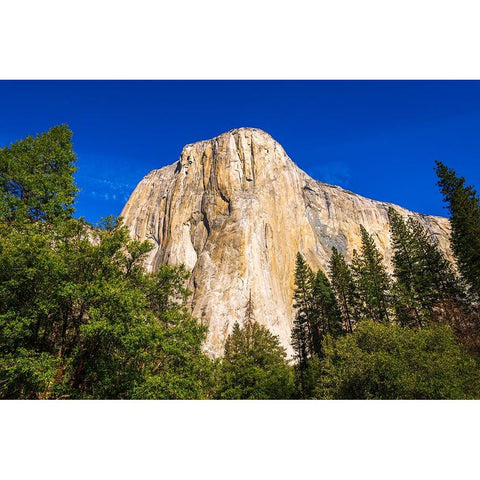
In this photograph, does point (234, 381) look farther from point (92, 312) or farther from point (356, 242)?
point (356, 242)

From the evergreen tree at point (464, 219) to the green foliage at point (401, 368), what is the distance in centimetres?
810

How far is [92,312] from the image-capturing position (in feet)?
29.0

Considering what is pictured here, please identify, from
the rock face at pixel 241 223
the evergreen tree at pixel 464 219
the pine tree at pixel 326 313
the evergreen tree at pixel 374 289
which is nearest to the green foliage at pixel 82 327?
the evergreen tree at pixel 464 219

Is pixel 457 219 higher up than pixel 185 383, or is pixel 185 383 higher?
pixel 457 219

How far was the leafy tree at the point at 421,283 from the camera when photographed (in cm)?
2805

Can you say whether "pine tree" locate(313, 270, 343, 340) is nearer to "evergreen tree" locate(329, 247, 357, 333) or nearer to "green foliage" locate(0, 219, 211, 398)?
"evergreen tree" locate(329, 247, 357, 333)

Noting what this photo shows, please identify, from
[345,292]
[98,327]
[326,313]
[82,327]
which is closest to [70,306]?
[82,327]

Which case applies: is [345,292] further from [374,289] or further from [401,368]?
[401,368]

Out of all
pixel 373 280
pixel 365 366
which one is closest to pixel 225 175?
pixel 373 280

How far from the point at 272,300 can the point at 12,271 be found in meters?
56.0

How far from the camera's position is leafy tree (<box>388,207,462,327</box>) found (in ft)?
92.0

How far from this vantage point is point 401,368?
605 inches

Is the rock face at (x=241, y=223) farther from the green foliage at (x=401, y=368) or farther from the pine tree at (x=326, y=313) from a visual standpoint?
the green foliage at (x=401, y=368)

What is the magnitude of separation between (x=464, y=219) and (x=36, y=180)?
29.0 metres
